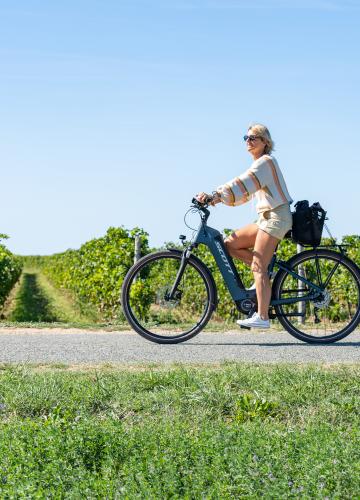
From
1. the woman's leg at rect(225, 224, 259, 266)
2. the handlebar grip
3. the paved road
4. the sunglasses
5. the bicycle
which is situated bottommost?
the paved road

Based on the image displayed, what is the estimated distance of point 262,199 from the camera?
8.18 m

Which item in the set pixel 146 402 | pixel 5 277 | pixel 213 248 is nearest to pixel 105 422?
pixel 146 402

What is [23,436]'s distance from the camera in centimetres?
497

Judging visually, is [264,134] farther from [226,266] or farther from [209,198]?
[226,266]

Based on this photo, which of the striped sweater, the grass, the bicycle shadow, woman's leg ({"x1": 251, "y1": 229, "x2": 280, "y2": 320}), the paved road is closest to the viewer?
the grass

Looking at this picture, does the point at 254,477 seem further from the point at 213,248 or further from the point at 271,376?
the point at 213,248

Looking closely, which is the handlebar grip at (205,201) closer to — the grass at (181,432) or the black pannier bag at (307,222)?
the black pannier bag at (307,222)

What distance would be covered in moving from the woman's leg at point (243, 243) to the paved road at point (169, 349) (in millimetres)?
947

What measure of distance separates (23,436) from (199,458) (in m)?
1.12

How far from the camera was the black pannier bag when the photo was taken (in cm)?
823

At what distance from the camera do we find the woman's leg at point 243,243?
8.34 meters

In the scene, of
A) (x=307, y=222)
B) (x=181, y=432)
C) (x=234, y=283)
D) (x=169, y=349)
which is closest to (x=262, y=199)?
(x=307, y=222)

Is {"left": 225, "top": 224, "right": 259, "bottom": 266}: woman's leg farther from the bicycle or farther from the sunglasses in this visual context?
the sunglasses

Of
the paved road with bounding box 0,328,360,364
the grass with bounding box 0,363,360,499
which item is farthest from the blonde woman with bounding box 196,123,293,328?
the grass with bounding box 0,363,360,499
